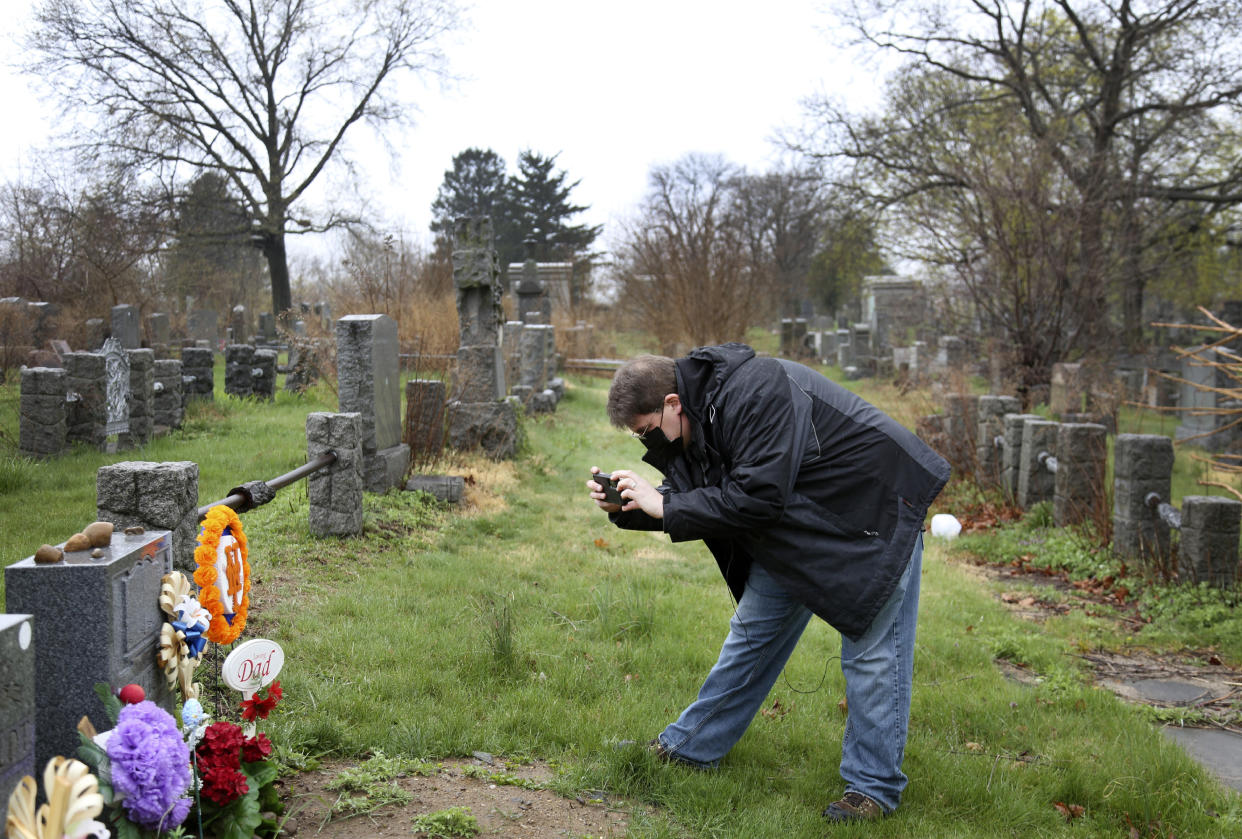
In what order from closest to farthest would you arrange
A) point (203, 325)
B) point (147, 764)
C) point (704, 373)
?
point (147, 764) → point (704, 373) → point (203, 325)

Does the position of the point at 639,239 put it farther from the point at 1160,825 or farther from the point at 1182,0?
the point at 1160,825

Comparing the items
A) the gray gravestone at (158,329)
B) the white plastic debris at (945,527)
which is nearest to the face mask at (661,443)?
the white plastic debris at (945,527)

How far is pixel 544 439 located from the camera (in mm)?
13055

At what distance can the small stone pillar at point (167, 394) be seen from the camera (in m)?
10.9

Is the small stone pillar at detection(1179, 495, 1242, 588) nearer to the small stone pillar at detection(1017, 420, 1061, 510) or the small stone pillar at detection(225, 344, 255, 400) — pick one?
the small stone pillar at detection(1017, 420, 1061, 510)

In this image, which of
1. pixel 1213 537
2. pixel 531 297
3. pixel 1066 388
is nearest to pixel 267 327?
pixel 531 297

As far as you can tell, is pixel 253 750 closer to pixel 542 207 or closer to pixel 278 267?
pixel 278 267

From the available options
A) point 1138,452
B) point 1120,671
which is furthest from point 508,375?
point 1120,671

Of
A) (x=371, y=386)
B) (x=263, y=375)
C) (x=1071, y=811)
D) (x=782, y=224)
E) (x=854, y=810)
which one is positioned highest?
(x=782, y=224)

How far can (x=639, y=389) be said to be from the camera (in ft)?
11.1

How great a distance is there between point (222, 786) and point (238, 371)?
41.1 feet

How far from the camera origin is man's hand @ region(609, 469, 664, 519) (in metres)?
3.34

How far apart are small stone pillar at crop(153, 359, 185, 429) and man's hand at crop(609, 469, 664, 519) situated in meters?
9.06

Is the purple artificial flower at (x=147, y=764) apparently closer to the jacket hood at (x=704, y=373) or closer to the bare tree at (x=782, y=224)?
the jacket hood at (x=704, y=373)
